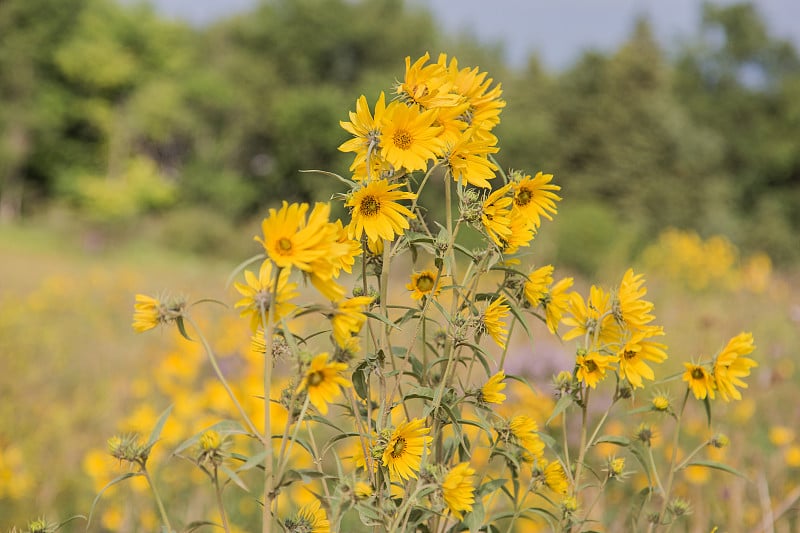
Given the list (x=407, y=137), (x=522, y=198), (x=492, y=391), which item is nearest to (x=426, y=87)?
(x=407, y=137)

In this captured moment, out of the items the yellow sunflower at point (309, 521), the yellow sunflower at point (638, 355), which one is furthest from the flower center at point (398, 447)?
the yellow sunflower at point (638, 355)

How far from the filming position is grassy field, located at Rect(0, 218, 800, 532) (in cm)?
242

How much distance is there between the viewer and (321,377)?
2.48ft

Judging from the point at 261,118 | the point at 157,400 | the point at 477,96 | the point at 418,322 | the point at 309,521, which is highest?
the point at 261,118

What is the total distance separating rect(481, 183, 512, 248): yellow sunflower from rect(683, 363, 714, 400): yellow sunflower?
0.35 metres

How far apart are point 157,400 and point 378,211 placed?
3.12 metres

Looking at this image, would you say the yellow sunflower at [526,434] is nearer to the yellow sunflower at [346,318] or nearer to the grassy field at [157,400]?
the grassy field at [157,400]

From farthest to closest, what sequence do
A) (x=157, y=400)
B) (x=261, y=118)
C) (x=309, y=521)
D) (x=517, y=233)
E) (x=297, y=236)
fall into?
(x=261, y=118)
(x=157, y=400)
(x=517, y=233)
(x=309, y=521)
(x=297, y=236)

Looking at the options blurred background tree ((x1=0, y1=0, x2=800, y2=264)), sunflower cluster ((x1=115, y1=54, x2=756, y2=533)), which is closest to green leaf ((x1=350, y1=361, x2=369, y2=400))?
sunflower cluster ((x1=115, y1=54, x2=756, y2=533))

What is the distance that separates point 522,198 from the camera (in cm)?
98

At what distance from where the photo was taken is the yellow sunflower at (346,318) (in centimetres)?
74

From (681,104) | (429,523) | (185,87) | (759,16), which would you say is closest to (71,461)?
(429,523)

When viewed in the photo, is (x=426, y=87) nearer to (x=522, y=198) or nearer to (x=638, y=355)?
(x=522, y=198)

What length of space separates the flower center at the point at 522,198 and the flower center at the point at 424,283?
6.8 inches
